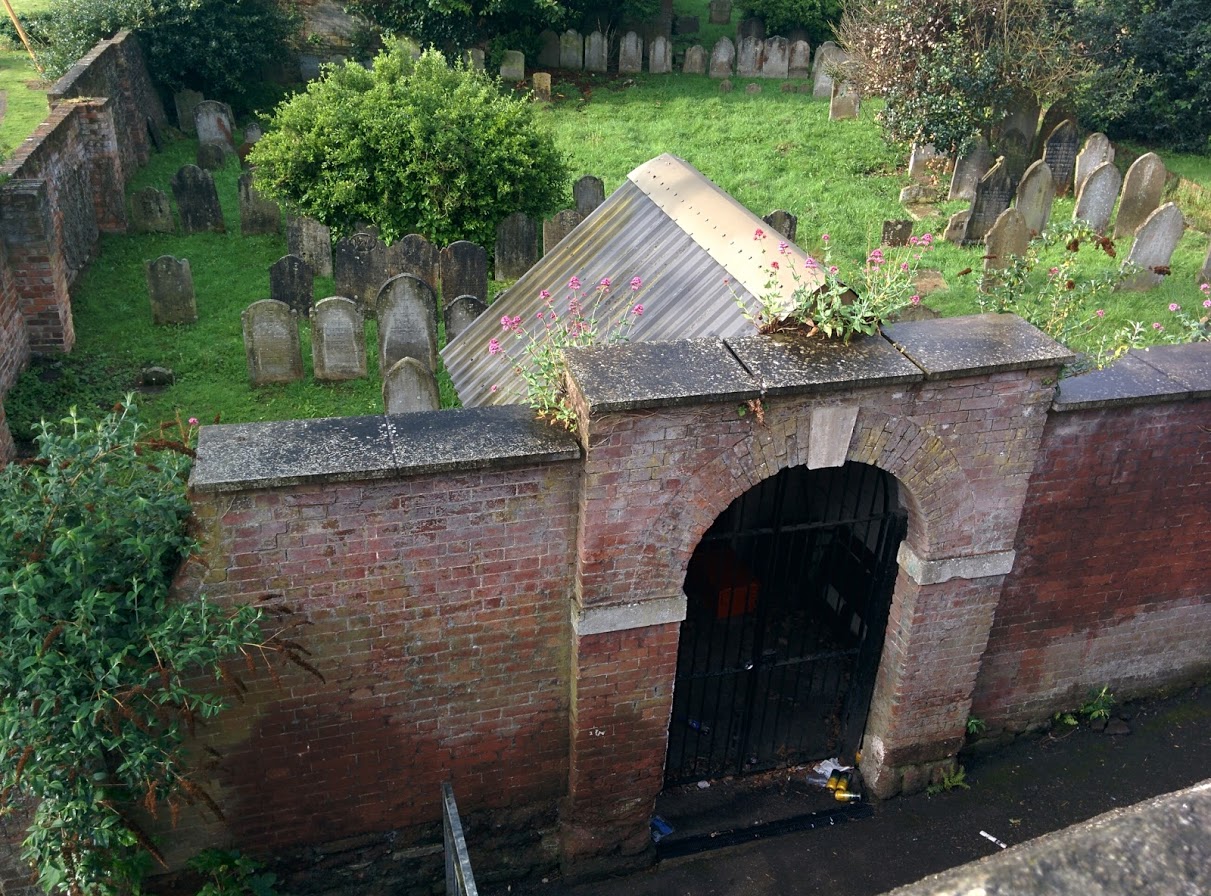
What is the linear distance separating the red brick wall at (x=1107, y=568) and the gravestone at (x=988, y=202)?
25.1 feet

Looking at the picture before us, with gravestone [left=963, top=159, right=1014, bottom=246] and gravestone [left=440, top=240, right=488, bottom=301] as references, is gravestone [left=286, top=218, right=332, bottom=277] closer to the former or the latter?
gravestone [left=440, top=240, right=488, bottom=301]

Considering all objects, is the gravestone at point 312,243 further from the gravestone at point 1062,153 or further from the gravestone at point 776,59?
the gravestone at point 776,59

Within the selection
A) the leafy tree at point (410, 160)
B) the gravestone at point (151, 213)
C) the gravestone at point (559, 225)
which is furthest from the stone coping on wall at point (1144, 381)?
the gravestone at point (151, 213)

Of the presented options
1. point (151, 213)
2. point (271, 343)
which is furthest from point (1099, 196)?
point (151, 213)

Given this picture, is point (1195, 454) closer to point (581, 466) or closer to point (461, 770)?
point (581, 466)

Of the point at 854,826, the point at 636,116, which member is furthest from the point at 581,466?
the point at 636,116

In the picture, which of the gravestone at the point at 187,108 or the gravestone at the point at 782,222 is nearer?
the gravestone at the point at 782,222

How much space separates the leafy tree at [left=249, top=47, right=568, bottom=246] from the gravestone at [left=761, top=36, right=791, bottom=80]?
35.1 ft

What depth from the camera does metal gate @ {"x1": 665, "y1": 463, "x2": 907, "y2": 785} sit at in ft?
22.3

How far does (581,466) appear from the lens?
542cm

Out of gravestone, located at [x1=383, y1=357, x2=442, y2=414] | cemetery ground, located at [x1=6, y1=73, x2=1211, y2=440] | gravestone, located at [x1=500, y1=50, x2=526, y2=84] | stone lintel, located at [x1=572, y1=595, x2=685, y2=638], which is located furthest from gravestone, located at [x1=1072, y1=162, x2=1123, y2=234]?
gravestone, located at [x1=500, y1=50, x2=526, y2=84]

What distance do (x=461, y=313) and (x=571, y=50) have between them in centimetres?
1319

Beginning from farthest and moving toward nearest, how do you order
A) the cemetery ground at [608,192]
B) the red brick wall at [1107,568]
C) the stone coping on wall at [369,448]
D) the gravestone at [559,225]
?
the gravestone at [559,225], the cemetery ground at [608,192], the red brick wall at [1107,568], the stone coping on wall at [369,448]

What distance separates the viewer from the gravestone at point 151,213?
14.3 meters
